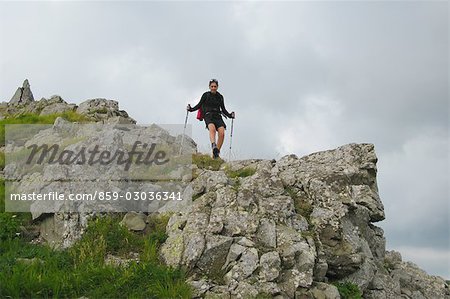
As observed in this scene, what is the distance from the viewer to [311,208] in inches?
538

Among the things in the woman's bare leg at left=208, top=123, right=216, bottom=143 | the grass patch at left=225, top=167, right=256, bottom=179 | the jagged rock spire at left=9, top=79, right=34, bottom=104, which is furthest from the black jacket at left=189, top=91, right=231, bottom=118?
the jagged rock spire at left=9, top=79, right=34, bottom=104

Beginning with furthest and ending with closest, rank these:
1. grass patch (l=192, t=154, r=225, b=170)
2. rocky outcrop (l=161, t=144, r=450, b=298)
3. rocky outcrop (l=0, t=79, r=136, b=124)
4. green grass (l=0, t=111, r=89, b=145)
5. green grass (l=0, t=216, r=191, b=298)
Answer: rocky outcrop (l=0, t=79, r=136, b=124) → green grass (l=0, t=111, r=89, b=145) → grass patch (l=192, t=154, r=225, b=170) → rocky outcrop (l=161, t=144, r=450, b=298) → green grass (l=0, t=216, r=191, b=298)

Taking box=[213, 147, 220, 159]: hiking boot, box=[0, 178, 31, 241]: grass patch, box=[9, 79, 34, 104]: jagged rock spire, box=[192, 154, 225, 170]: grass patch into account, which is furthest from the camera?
box=[9, 79, 34, 104]: jagged rock spire

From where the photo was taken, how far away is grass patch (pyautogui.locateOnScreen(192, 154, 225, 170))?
17.4 meters

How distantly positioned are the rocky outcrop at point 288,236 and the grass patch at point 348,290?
0.34 metres

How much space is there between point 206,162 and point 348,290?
792 centimetres

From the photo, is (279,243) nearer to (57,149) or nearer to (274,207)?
(274,207)

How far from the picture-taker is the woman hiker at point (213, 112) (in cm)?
1836

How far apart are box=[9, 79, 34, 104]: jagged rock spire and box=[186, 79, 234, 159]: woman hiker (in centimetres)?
2726

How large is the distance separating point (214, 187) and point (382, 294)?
6200 millimetres

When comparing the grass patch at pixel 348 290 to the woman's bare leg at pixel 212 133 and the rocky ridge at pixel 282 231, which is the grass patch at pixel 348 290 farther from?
the woman's bare leg at pixel 212 133

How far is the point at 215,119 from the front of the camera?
61.5 feet

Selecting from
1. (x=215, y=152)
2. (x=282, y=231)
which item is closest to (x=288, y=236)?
(x=282, y=231)

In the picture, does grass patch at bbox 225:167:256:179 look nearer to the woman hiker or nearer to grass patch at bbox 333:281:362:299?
the woman hiker
